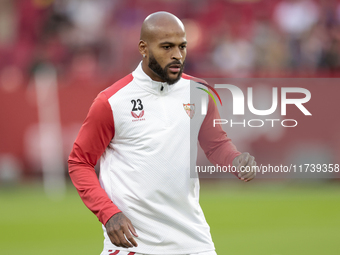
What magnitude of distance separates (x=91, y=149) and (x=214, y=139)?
2.85 ft

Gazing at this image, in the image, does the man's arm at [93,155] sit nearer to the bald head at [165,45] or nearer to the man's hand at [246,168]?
the bald head at [165,45]

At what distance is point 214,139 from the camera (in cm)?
415

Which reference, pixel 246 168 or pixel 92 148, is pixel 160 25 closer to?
pixel 92 148

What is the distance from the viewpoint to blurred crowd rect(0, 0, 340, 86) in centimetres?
1244

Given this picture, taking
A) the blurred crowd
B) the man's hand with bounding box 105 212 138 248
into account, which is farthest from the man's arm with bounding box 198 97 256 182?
the blurred crowd

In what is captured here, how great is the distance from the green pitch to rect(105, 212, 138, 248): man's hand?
429 cm

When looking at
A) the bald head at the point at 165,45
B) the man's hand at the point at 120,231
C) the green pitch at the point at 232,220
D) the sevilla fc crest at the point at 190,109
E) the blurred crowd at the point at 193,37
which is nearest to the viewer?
the man's hand at the point at 120,231

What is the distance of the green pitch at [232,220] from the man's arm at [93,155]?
415cm

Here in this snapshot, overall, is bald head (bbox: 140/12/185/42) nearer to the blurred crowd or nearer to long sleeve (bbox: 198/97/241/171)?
long sleeve (bbox: 198/97/241/171)

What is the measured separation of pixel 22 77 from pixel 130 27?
2769 millimetres

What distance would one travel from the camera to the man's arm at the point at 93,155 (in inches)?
145

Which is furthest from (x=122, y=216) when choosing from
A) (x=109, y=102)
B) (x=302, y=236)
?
(x=302, y=236)

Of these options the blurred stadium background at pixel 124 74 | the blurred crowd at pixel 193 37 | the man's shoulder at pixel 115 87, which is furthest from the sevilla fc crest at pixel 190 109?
the blurred crowd at pixel 193 37

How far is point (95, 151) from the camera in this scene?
3.85m
